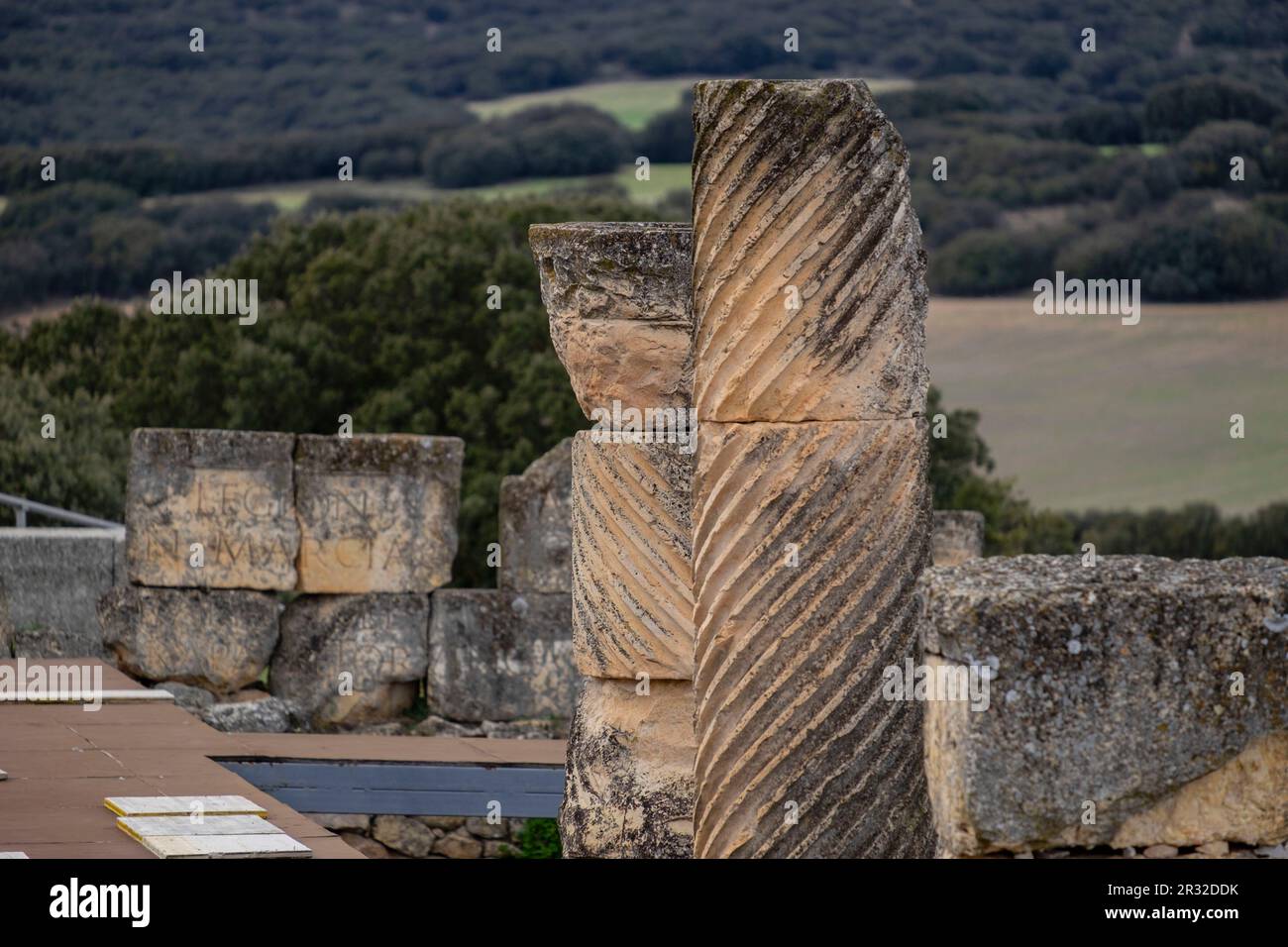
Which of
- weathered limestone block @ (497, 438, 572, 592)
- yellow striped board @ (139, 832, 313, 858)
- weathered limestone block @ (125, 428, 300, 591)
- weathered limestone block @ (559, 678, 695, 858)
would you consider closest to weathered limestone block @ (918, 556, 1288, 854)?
yellow striped board @ (139, 832, 313, 858)

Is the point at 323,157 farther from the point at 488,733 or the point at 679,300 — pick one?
the point at 679,300

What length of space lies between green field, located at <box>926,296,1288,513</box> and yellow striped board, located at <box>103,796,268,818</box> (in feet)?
116

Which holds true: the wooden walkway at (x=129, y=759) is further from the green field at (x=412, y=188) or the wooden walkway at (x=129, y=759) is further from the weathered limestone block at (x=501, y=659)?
Result: the green field at (x=412, y=188)

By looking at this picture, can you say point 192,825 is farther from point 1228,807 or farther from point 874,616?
point 1228,807

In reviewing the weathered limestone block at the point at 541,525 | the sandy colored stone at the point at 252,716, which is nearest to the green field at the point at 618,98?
the weathered limestone block at the point at 541,525

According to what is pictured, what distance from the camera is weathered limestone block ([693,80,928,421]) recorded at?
5047 millimetres

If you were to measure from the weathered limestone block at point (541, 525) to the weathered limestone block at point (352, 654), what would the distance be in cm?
73

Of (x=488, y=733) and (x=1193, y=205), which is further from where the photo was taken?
(x=1193, y=205)

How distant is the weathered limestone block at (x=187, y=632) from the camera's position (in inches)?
524

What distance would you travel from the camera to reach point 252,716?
508 inches

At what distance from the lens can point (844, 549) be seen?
5.05m

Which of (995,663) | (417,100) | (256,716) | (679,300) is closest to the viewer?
(995,663)
